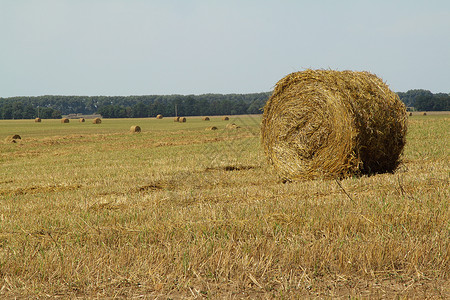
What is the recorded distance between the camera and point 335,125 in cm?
1063

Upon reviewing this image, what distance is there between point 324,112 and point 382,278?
22.6 ft

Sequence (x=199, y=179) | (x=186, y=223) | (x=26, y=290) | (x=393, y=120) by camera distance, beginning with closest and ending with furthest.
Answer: (x=26, y=290)
(x=186, y=223)
(x=393, y=120)
(x=199, y=179)

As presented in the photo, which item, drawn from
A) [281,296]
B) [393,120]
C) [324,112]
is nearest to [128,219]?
[281,296]

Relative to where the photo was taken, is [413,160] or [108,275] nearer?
[108,275]

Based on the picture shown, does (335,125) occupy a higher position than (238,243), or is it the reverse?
(335,125)

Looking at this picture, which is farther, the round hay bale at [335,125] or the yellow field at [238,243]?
the round hay bale at [335,125]

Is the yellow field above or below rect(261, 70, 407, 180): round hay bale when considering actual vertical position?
below

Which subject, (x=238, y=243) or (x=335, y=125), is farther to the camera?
(x=335, y=125)

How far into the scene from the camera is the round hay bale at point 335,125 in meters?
10.4

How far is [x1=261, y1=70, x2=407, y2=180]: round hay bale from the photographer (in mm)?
10406

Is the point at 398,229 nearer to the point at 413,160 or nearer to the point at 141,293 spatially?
the point at 141,293

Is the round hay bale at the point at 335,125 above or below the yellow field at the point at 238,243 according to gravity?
above

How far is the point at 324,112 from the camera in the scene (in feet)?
35.9

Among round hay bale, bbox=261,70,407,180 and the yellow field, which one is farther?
round hay bale, bbox=261,70,407,180
